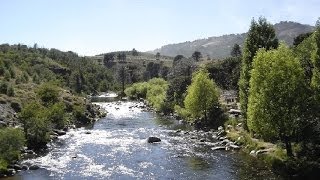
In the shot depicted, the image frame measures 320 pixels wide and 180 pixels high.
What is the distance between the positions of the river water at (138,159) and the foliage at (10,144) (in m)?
2.68

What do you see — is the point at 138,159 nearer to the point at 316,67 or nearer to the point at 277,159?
the point at 277,159

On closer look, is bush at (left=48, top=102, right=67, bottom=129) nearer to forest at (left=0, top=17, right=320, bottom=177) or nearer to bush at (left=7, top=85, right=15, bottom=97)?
forest at (left=0, top=17, right=320, bottom=177)

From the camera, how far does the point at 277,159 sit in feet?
171

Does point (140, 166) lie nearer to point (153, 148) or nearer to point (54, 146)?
point (153, 148)

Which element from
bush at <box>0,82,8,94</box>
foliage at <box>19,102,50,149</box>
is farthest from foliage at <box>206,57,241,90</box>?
foliage at <box>19,102,50,149</box>

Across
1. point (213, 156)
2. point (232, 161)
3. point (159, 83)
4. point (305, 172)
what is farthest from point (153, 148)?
point (159, 83)

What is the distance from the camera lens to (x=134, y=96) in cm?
18938

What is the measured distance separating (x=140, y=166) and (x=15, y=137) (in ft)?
58.3

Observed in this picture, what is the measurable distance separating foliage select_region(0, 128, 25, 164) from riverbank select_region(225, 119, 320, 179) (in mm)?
33040

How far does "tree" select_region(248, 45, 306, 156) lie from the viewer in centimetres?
4991

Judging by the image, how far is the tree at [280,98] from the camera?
49906 mm

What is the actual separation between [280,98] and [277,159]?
7.96 m

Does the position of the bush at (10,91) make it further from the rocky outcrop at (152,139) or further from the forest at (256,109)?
the rocky outcrop at (152,139)

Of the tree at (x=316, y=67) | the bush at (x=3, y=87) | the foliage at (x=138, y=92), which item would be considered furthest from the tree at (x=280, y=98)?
the foliage at (x=138, y=92)
